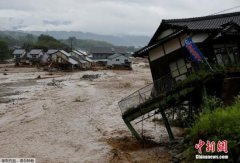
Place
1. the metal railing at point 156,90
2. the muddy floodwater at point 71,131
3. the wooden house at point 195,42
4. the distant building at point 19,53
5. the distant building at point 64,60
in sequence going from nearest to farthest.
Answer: the metal railing at point 156,90
the muddy floodwater at point 71,131
the wooden house at point 195,42
the distant building at point 64,60
the distant building at point 19,53

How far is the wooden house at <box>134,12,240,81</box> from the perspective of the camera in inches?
869

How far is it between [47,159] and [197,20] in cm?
1626

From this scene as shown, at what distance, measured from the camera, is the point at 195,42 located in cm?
2352

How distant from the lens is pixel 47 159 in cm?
1942

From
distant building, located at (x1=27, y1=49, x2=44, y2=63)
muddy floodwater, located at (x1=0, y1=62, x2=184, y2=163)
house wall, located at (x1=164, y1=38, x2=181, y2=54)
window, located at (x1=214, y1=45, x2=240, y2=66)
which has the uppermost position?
house wall, located at (x1=164, y1=38, x2=181, y2=54)

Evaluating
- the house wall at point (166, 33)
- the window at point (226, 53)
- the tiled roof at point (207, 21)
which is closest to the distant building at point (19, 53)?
the house wall at point (166, 33)

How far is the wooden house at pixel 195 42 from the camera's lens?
22073mm

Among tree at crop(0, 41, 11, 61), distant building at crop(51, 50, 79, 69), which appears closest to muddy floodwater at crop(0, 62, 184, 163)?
distant building at crop(51, 50, 79, 69)

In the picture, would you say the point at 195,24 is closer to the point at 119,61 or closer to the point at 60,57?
the point at 119,61

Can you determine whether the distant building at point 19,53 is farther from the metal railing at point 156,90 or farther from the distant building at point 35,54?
the metal railing at point 156,90

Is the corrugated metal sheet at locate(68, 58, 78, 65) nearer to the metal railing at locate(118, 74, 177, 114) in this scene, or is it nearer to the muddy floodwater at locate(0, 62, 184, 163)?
the muddy floodwater at locate(0, 62, 184, 163)

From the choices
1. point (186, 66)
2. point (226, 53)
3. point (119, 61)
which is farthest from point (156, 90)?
point (119, 61)

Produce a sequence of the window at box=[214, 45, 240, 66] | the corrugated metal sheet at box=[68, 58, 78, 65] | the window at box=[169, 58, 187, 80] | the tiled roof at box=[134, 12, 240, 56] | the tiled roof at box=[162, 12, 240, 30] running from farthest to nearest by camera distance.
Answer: the corrugated metal sheet at box=[68, 58, 78, 65] < the tiled roof at box=[162, 12, 240, 30] < the window at box=[169, 58, 187, 80] < the tiled roof at box=[134, 12, 240, 56] < the window at box=[214, 45, 240, 66]

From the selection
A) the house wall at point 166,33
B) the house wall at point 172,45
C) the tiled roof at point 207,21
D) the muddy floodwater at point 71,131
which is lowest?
the muddy floodwater at point 71,131
